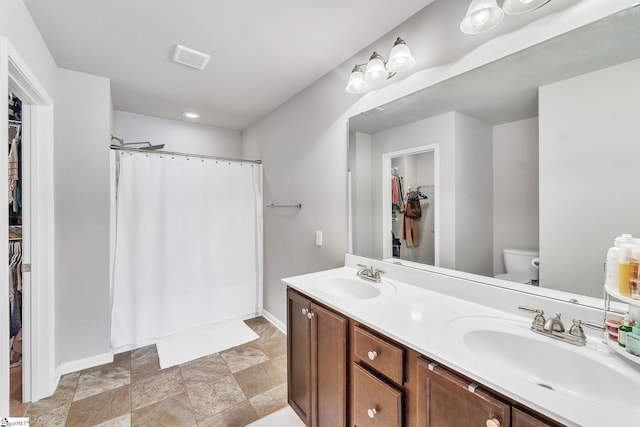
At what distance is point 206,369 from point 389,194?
6.35ft

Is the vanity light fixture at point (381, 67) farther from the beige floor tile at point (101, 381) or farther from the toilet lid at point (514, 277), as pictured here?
the beige floor tile at point (101, 381)

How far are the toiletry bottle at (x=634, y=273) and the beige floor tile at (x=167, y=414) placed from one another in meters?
2.09

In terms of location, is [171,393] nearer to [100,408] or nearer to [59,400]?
[100,408]

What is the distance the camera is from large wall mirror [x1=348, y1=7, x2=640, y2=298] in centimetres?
90

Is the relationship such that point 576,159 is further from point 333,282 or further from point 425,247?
point 333,282

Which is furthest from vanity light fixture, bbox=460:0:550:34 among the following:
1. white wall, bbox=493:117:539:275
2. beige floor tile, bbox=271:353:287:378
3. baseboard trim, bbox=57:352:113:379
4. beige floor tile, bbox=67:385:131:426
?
baseboard trim, bbox=57:352:113:379

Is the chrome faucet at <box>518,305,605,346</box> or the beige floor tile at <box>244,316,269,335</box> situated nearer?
the chrome faucet at <box>518,305,605,346</box>

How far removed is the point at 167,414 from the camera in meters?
1.65

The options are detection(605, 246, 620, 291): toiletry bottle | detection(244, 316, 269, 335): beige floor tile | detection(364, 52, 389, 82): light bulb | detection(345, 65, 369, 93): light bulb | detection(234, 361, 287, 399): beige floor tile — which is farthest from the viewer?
detection(244, 316, 269, 335): beige floor tile

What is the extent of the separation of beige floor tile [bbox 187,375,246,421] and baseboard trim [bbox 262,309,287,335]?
783 mm

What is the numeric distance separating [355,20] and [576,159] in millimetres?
1305

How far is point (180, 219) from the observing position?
2707 mm

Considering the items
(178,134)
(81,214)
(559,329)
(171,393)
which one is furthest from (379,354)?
(178,134)

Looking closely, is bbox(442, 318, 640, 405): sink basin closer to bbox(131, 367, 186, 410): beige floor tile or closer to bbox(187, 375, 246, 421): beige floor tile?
bbox(187, 375, 246, 421): beige floor tile
